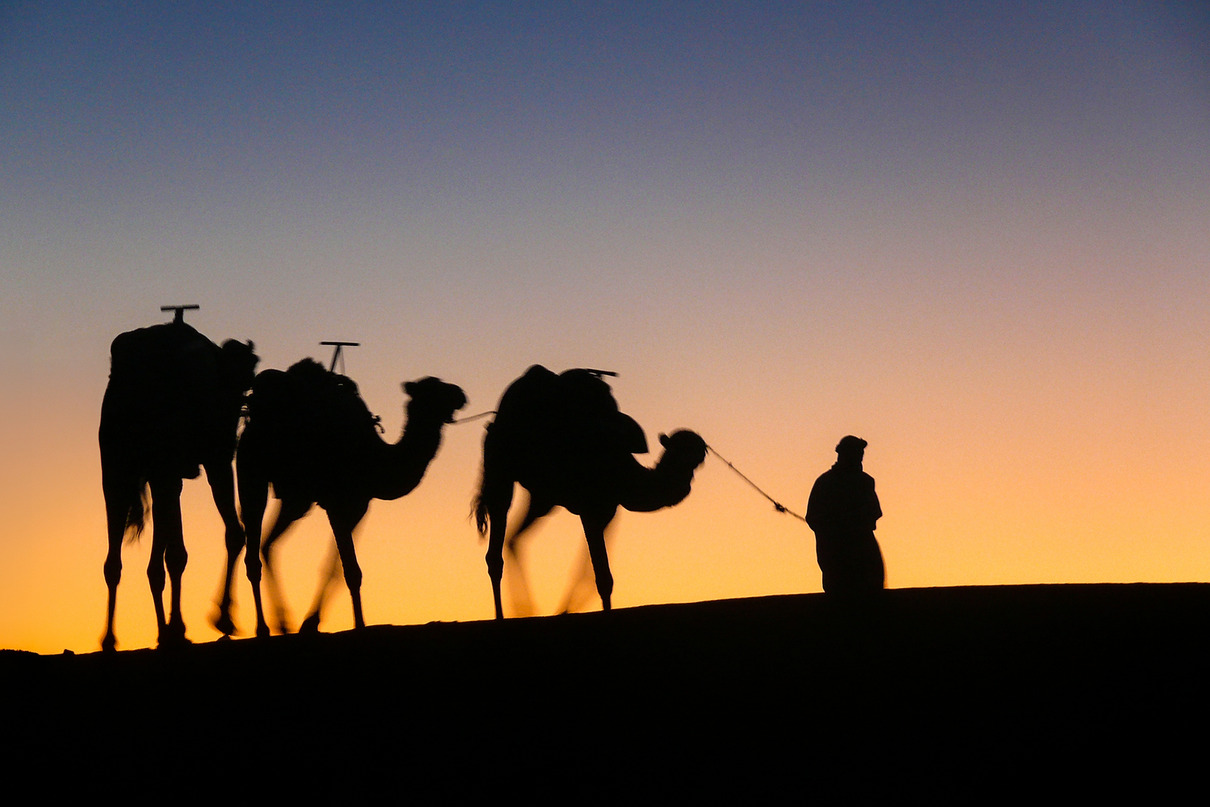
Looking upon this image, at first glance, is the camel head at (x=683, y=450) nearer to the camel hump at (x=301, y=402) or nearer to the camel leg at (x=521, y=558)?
the camel leg at (x=521, y=558)

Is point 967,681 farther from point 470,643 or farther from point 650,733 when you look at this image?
point 470,643

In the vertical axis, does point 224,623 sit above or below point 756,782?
above

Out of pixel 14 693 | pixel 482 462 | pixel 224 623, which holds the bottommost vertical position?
→ pixel 14 693

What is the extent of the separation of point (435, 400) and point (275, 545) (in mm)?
1963

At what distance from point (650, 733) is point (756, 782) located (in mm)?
930

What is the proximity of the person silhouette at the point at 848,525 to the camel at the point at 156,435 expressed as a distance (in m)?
4.89

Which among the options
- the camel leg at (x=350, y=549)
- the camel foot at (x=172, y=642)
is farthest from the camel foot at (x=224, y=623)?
the camel foot at (x=172, y=642)

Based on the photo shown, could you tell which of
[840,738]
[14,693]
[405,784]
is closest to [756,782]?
[840,738]

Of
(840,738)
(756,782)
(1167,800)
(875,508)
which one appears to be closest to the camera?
(1167,800)

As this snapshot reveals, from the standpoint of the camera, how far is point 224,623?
12.6 metres

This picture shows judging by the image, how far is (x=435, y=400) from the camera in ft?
44.9

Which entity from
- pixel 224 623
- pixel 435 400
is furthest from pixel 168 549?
pixel 435 400

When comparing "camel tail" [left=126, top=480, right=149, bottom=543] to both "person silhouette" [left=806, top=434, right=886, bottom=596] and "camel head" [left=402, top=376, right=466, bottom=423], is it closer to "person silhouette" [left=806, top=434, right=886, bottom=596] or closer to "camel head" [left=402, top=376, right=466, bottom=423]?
"camel head" [left=402, top=376, right=466, bottom=423]

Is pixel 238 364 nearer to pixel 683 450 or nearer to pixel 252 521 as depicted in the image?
pixel 252 521
